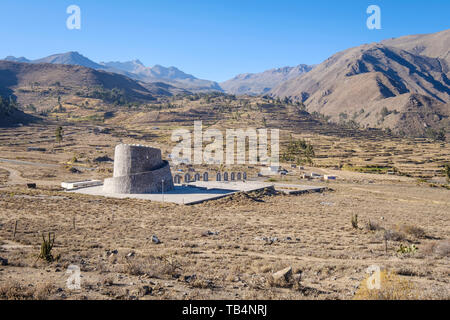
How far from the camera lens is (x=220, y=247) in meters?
15.2

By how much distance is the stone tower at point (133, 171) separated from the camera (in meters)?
33.5

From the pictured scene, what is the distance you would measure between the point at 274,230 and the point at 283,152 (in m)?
83.4

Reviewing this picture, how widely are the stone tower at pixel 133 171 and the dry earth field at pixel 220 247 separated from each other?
383 cm

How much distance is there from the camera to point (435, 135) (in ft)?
539

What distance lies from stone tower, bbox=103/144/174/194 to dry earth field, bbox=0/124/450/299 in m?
3.83

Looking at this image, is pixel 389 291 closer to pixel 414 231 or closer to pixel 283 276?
pixel 283 276

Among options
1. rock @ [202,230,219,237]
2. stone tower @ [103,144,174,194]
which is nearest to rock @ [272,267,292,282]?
rock @ [202,230,219,237]

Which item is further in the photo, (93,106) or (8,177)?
(93,106)

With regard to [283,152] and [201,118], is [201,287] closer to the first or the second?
[283,152]

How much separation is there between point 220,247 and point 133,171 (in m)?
21.3

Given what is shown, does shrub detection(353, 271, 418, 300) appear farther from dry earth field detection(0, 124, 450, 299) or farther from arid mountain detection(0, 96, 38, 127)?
arid mountain detection(0, 96, 38, 127)
